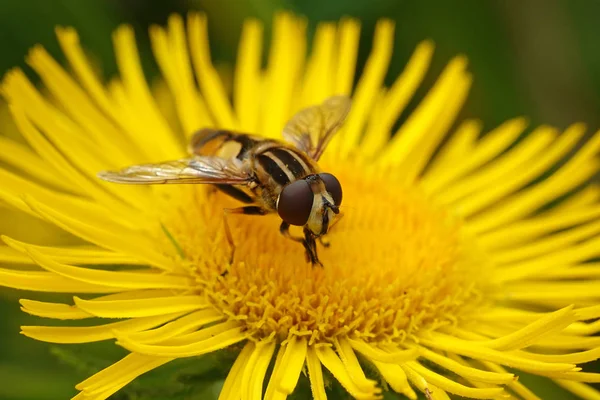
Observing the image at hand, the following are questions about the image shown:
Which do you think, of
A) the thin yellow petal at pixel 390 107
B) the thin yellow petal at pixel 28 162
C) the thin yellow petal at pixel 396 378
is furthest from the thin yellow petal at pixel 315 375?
the thin yellow petal at pixel 390 107

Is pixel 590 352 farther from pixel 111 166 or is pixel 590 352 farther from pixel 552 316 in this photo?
pixel 111 166

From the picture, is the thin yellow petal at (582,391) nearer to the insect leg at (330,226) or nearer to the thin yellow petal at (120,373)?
the insect leg at (330,226)

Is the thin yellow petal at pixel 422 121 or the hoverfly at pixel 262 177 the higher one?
the thin yellow petal at pixel 422 121

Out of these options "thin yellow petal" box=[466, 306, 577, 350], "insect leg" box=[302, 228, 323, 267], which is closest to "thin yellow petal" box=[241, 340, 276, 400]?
"insect leg" box=[302, 228, 323, 267]

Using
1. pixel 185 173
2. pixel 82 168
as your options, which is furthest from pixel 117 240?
pixel 82 168

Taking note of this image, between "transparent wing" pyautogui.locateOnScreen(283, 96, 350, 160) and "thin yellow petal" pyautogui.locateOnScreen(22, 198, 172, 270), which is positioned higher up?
"transparent wing" pyautogui.locateOnScreen(283, 96, 350, 160)

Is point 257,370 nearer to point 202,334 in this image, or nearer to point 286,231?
point 202,334

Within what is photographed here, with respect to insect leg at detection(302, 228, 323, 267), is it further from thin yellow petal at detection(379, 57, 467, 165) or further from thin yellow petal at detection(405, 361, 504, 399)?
thin yellow petal at detection(379, 57, 467, 165)
